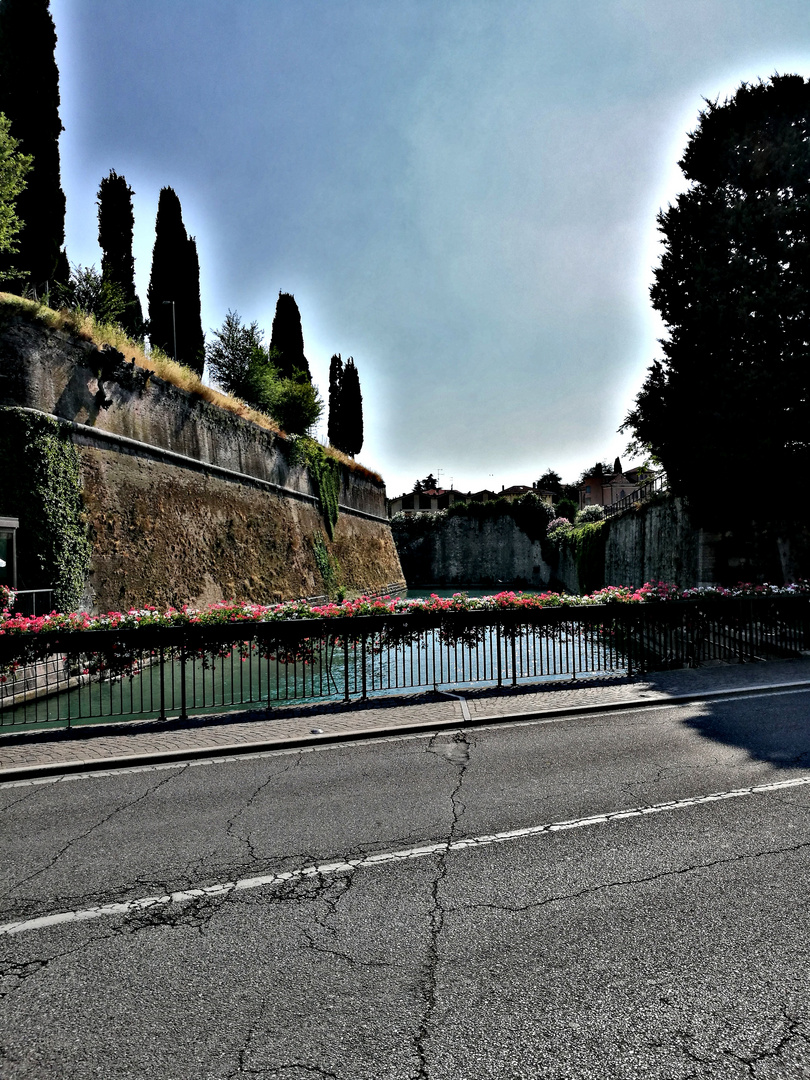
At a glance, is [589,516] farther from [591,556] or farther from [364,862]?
[364,862]

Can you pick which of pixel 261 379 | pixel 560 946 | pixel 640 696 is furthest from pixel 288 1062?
pixel 261 379

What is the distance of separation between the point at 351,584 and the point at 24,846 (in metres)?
30.0

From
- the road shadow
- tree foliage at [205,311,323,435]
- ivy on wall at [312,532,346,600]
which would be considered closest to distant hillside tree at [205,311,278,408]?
tree foliage at [205,311,323,435]

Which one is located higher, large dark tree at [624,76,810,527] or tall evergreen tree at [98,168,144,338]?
tall evergreen tree at [98,168,144,338]

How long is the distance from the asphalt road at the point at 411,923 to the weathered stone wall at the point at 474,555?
6032 cm

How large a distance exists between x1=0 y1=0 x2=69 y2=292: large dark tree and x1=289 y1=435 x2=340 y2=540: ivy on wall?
42.4ft

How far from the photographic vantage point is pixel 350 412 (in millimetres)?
57500

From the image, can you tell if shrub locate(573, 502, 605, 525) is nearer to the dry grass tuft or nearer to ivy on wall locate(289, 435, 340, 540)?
ivy on wall locate(289, 435, 340, 540)

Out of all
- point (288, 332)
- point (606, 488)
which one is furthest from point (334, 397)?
point (606, 488)

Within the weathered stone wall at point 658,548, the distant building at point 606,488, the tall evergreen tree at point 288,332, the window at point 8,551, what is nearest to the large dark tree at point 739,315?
the weathered stone wall at point 658,548

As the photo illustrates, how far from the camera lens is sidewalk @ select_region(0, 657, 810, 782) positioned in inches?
302

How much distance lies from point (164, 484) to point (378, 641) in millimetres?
11637

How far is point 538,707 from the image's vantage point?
986 cm

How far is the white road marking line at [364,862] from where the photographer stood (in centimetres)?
404
